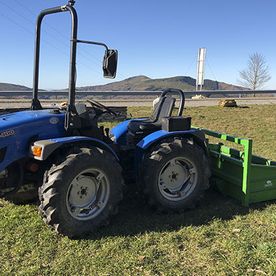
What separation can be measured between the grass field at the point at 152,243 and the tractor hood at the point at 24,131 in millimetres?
893

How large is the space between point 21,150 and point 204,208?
2.41 meters

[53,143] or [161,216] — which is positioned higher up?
[53,143]

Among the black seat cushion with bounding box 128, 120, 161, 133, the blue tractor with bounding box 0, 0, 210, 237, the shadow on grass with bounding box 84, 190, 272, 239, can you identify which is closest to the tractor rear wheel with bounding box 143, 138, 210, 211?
the blue tractor with bounding box 0, 0, 210, 237

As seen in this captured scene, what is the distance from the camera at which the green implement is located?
5.13 m

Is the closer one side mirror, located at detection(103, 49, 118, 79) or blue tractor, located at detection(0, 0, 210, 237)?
blue tractor, located at detection(0, 0, 210, 237)

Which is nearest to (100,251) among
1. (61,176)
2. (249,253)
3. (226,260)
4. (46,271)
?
(46,271)

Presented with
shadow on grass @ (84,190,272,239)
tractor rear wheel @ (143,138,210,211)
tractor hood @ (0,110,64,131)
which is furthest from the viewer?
tractor rear wheel @ (143,138,210,211)

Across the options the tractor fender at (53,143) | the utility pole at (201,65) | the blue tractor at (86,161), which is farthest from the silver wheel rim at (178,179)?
the utility pole at (201,65)

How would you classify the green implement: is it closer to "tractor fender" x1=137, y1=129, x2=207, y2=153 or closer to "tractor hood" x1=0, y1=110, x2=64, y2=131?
"tractor fender" x1=137, y1=129, x2=207, y2=153

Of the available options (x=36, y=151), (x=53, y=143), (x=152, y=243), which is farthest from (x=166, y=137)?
(x=36, y=151)

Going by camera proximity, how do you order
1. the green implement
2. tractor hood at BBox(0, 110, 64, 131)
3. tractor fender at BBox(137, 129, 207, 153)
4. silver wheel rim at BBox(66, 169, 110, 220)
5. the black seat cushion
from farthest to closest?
the black seat cushion, the green implement, tractor fender at BBox(137, 129, 207, 153), silver wheel rim at BBox(66, 169, 110, 220), tractor hood at BBox(0, 110, 64, 131)

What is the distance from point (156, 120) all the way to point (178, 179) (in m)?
0.95

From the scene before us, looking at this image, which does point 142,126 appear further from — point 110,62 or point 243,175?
point 243,175

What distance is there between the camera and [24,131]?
4227 mm
